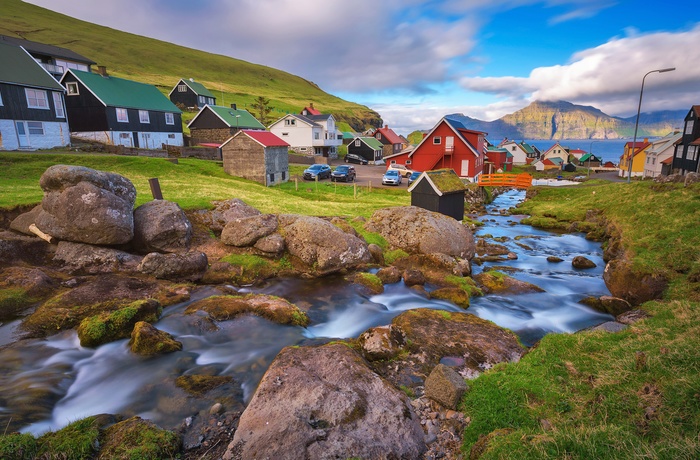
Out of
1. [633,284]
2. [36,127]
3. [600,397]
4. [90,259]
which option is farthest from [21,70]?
[633,284]

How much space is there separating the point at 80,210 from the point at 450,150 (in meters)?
47.1

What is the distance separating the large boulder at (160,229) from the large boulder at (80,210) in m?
0.83

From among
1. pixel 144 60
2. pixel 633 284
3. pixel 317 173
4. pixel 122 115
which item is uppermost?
pixel 144 60

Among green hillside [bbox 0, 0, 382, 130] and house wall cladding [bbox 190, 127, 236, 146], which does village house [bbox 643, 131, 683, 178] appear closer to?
house wall cladding [bbox 190, 127, 236, 146]

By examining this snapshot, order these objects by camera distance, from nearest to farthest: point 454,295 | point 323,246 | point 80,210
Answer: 1. point 454,295
2. point 80,210
3. point 323,246

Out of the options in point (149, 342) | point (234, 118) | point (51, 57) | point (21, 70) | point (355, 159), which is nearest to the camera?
point (149, 342)

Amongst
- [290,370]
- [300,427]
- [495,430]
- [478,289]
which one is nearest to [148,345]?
[290,370]

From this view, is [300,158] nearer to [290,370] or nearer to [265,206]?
[265,206]

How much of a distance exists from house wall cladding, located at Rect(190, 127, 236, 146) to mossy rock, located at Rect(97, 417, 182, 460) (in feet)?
224

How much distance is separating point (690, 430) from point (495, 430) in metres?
2.80

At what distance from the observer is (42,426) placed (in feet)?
27.3

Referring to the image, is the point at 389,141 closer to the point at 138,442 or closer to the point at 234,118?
the point at 234,118

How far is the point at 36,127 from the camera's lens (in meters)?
41.6

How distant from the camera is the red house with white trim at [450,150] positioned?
5319 cm
